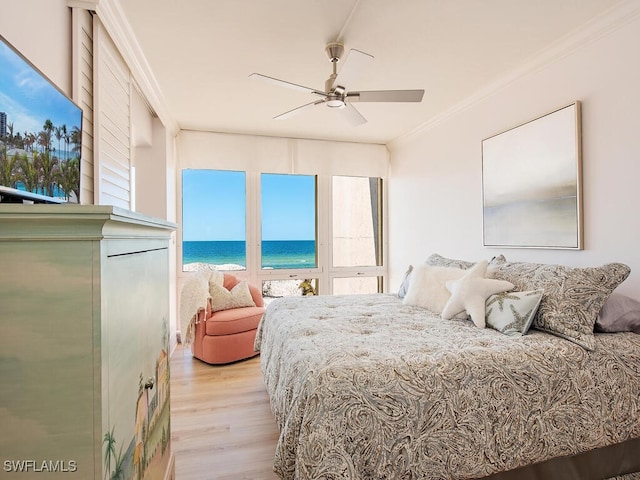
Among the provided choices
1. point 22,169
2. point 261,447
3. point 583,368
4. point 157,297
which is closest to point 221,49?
point 22,169

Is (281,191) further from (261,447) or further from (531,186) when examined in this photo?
(261,447)

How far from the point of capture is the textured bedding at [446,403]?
1.31m

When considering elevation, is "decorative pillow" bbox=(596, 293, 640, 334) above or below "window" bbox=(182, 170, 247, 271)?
below

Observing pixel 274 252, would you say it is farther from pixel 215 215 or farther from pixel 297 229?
pixel 215 215

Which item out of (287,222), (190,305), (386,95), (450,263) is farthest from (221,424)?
(287,222)

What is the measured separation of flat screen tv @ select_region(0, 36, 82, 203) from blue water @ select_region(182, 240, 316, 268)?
3091 millimetres

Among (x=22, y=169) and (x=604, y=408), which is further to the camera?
(x=604, y=408)

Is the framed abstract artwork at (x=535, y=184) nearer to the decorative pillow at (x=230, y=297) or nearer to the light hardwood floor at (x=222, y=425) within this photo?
the light hardwood floor at (x=222, y=425)

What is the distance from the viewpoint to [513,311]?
1976 mm

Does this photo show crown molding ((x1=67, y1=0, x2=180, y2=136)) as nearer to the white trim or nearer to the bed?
the white trim

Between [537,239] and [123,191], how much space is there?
3145 mm

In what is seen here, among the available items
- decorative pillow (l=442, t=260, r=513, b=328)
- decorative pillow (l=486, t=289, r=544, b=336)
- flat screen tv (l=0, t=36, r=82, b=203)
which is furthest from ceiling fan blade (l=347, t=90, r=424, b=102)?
flat screen tv (l=0, t=36, r=82, b=203)

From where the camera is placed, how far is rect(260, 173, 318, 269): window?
16.0 feet

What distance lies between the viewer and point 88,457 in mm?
697
